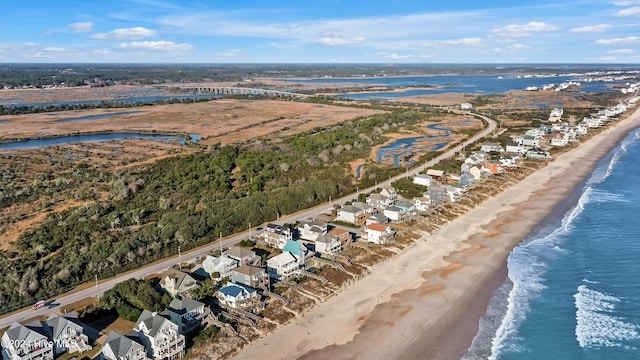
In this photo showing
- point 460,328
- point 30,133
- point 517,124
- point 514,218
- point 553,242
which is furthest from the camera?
point 517,124

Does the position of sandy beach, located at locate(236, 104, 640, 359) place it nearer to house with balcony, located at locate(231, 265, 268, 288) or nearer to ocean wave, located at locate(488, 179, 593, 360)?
ocean wave, located at locate(488, 179, 593, 360)

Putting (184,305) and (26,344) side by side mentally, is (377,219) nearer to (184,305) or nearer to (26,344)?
(184,305)

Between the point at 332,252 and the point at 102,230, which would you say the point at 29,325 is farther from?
the point at 332,252

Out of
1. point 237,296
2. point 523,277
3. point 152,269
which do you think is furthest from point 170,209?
point 523,277

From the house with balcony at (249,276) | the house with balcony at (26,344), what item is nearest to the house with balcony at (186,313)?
the house with balcony at (249,276)

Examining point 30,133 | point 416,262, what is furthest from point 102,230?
point 30,133

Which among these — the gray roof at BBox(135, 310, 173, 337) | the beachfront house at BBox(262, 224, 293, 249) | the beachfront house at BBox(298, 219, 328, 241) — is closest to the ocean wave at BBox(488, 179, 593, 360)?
the beachfront house at BBox(298, 219, 328, 241)
